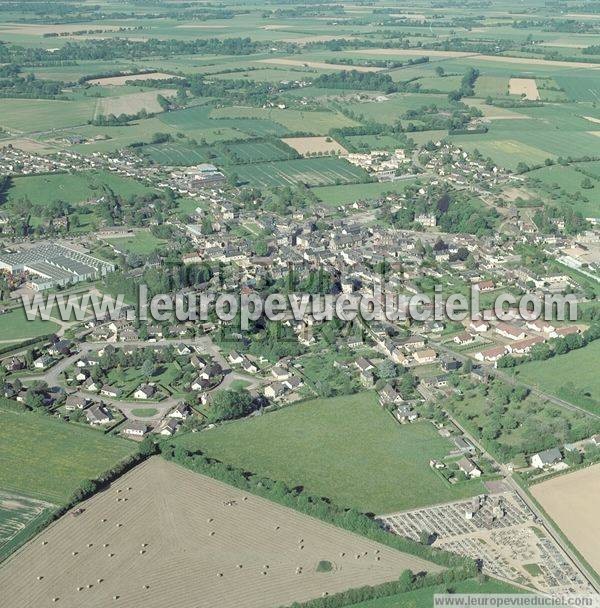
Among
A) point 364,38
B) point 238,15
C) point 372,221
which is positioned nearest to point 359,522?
point 372,221

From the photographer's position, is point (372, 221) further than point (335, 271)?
Yes

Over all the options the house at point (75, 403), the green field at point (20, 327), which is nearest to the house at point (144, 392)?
the house at point (75, 403)

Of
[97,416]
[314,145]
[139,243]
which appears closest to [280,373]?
[97,416]

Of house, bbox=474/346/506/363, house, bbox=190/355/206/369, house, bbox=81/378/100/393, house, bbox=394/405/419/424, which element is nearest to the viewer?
house, bbox=394/405/419/424

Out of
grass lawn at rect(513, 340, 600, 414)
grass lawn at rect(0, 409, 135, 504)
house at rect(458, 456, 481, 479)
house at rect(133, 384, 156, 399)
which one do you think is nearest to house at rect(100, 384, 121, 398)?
house at rect(133, 384, 156, 399)

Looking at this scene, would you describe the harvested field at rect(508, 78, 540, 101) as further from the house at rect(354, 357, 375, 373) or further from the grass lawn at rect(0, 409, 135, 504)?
the grass lawn at rect(0, 409, 135, 504)

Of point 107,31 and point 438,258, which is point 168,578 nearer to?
point 438,258
